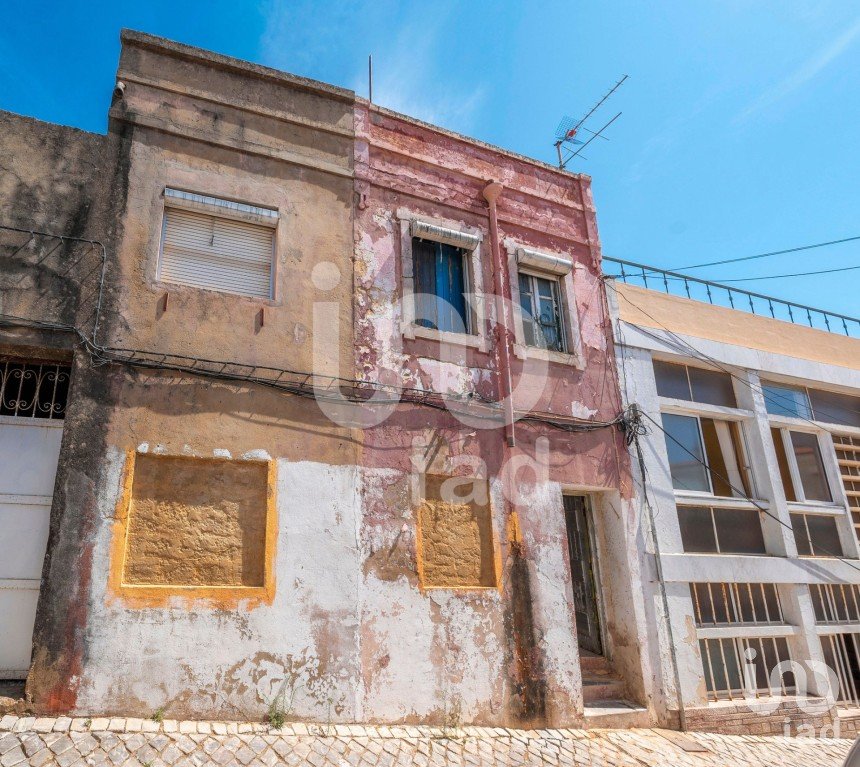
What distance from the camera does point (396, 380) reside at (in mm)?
8133

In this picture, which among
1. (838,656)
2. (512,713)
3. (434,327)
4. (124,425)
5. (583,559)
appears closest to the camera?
(124,425)

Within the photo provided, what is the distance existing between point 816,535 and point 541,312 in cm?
574

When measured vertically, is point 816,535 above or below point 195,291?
below

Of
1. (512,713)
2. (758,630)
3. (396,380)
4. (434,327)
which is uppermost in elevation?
(434,327)

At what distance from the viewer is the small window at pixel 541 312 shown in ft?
31.3

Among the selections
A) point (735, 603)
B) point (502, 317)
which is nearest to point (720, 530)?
point (735, 603)

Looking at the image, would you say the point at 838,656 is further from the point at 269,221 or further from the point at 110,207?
the point at 110,207

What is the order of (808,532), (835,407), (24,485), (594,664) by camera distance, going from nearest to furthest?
1. (24,485)
2. (594,664)
3. (808,532)
4. (835,407)

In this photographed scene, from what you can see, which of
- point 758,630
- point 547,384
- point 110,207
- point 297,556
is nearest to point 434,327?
point 547,384

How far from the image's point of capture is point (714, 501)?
33.0 ft

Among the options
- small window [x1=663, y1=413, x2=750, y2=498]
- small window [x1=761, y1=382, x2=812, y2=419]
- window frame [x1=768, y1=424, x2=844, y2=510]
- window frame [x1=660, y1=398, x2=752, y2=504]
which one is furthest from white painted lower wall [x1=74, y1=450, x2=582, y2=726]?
small window [x1=761, y1=382, x2=812, y2=419]

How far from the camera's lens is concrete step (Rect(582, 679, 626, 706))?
27.7 ft

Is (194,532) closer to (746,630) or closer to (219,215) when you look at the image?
(219,215)

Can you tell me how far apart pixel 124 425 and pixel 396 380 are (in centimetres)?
296
